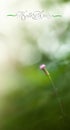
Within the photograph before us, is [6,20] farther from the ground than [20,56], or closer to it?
farther from the ground

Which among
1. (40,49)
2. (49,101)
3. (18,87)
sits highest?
(40,49)

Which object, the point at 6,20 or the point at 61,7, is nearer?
the point at 6,20

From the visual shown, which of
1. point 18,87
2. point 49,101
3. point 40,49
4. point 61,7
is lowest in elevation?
point 49,101

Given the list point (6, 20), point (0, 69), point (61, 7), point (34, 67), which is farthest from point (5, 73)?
point (61, 7)

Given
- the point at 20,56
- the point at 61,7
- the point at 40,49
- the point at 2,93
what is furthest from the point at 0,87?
the point at 61,7

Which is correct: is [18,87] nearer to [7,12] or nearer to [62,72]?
[62,72]

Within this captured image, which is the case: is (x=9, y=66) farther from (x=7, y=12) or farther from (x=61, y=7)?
(x=61, y=7)
